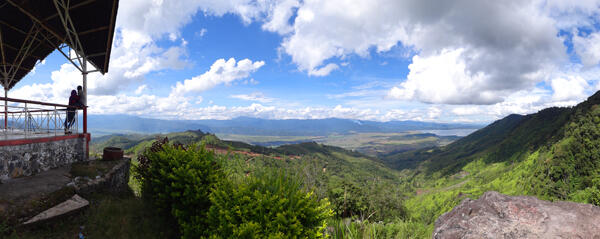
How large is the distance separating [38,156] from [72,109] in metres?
2.75

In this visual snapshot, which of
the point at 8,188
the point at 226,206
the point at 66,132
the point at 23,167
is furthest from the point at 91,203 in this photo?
the point at 226,206

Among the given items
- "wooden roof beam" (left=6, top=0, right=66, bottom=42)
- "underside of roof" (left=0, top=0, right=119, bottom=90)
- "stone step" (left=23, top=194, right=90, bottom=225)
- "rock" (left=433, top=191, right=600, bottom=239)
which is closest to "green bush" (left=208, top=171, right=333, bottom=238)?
"rock" (left=433, top=191, right=600, bottom=239)

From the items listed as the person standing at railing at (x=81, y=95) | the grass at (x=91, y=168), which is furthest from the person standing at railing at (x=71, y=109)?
the grass at (x=91, y=168)

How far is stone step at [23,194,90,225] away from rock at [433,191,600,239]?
9948 mm

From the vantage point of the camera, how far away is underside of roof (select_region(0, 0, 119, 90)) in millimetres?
10039

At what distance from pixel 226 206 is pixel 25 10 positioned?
39.0 ft

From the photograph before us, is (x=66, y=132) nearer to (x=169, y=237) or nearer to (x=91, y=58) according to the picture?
(x=91, y=58)

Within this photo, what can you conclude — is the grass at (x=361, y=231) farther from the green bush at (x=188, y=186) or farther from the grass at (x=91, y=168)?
the grass at (x=91, y=168)

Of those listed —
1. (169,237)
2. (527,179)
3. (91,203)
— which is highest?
(91,203)

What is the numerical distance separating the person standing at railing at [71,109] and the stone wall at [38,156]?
81 centimetres

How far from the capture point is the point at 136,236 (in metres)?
7.43

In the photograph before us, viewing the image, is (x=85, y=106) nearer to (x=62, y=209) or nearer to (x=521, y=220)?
(x=62, y=209)

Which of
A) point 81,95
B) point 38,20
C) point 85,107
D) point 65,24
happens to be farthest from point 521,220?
point 38,20

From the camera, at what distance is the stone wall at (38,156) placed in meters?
8.22
